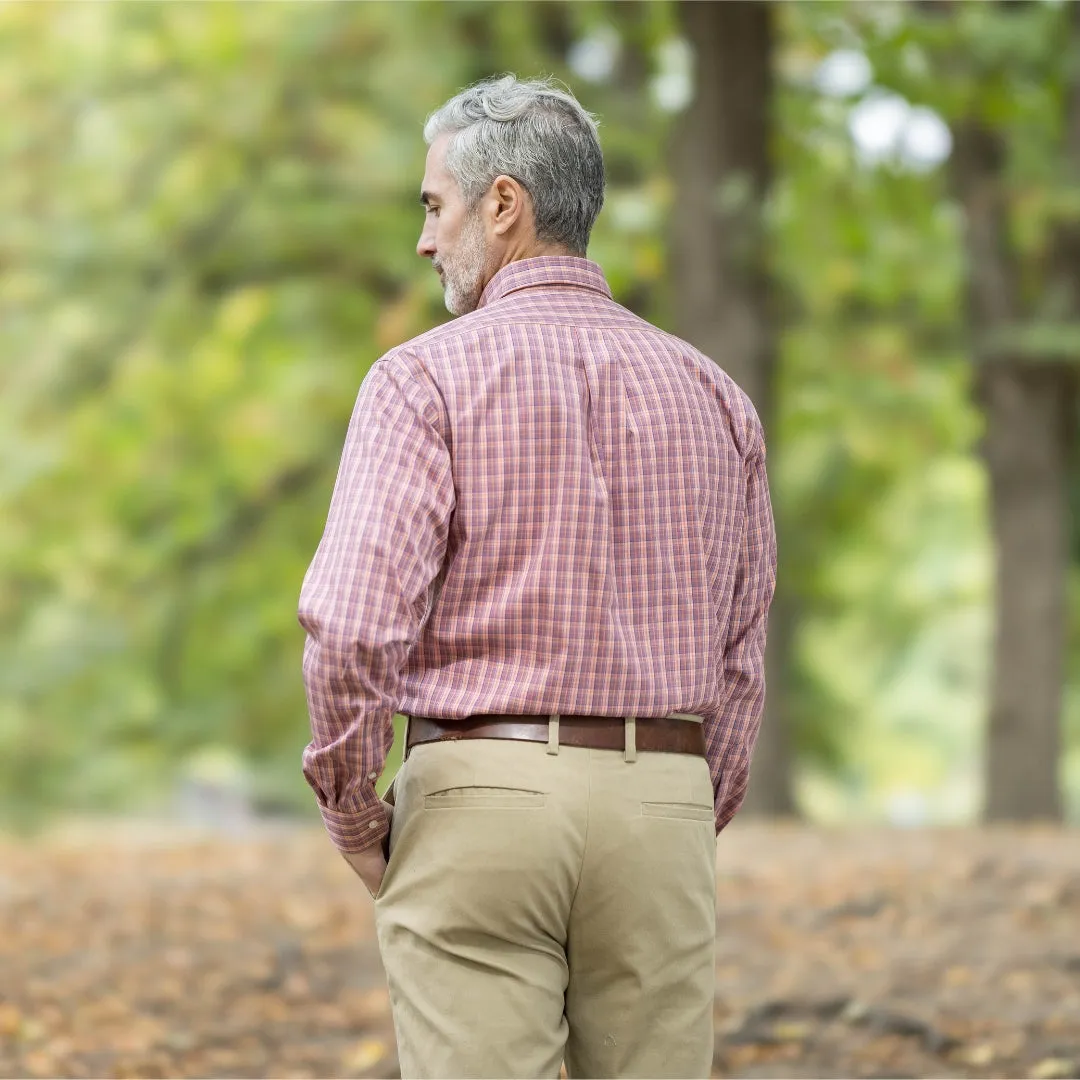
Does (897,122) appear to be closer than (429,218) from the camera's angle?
No

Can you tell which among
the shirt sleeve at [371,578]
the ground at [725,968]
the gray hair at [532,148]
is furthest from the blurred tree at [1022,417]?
the shirt sleeve at [371,578]

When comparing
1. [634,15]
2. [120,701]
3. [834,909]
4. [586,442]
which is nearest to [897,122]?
[634,15]

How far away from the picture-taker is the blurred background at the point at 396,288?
11148 millimetres

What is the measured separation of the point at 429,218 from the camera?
2836 millimetres

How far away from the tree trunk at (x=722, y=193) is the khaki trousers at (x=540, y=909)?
8569 mm

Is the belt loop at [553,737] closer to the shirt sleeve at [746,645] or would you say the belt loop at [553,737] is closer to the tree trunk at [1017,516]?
the shirt sleeve at [746,645]

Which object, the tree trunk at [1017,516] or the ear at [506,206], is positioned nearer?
the ear at [506,206]

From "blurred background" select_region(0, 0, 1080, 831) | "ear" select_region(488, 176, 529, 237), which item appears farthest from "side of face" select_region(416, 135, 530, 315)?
"blurred background" select_region(0, 0, 1080, 831)

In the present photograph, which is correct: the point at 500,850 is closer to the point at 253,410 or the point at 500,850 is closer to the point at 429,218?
the point at 429,218

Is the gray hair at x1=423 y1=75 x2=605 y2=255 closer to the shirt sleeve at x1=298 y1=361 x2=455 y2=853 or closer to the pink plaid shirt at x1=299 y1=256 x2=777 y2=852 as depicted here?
the pink plaid shirt at x1=299 y1=256 x2=777 y2=852

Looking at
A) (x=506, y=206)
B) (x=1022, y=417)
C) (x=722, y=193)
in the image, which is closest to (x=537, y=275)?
(x=506, y=206)

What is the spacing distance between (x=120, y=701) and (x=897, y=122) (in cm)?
825

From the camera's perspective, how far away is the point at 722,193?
1094 cm

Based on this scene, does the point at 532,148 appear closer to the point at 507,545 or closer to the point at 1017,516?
the point at 507,545
